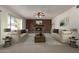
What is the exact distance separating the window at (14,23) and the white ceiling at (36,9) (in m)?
0.16

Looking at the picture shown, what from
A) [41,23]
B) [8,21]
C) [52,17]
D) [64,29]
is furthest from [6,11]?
[64,29]

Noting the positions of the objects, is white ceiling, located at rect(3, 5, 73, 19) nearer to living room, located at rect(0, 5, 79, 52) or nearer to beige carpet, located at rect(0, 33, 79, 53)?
living room, located at rect(0, 5, 79, 52)

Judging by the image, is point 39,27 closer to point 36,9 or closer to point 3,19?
point 36,9

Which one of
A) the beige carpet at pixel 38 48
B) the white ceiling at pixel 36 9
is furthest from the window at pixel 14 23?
the beige carpet at pixel 38 48

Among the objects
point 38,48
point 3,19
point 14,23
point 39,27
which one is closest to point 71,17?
point 39,27

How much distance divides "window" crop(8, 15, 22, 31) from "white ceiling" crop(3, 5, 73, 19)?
0.16 meters

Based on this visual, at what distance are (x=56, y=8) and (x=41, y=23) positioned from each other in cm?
52

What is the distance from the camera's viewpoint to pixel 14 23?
10.9 ft

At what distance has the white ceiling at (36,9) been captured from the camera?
323 cm

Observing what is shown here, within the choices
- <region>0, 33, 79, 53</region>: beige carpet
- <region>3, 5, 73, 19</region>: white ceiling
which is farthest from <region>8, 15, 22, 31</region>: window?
<region>0, 33, 79, 53</region>: beige carpet

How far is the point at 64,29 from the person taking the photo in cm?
331

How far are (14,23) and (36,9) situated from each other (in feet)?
2.14
